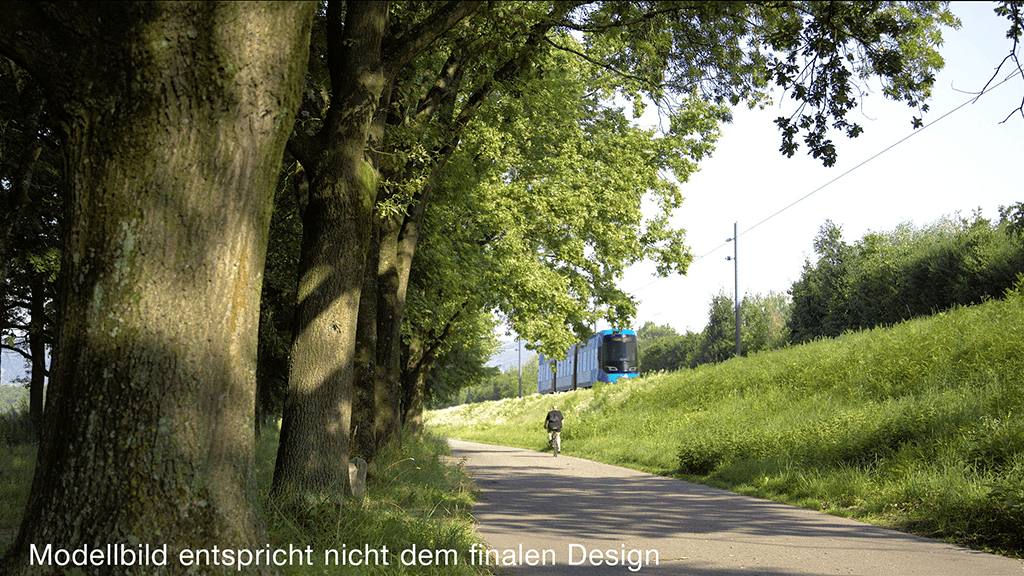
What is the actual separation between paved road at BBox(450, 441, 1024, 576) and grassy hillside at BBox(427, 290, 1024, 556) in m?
0.75

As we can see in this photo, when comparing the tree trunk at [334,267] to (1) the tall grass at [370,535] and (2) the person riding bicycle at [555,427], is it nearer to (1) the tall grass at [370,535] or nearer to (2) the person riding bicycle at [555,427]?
(1) the tall grass at [370,535]

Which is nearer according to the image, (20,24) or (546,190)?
(20,24)

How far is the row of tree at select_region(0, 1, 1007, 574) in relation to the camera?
3873mm

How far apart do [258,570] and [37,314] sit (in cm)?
1982

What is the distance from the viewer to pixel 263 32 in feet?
13.9

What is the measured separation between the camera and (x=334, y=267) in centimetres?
760

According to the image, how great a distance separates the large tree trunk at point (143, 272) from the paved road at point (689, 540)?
9.68 ft

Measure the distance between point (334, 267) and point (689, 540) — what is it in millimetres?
4538

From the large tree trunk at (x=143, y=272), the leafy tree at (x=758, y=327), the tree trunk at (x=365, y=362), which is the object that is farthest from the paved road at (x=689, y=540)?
the leafy tree at (x=758, y=327)

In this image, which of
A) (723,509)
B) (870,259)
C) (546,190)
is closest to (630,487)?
(723,509)

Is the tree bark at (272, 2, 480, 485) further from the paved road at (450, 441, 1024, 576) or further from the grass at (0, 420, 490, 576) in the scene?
the paved road at (450, 441, 1024, 576)

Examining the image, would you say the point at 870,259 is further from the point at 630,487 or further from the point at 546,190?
the point at 630,487

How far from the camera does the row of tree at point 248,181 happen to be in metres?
3.87

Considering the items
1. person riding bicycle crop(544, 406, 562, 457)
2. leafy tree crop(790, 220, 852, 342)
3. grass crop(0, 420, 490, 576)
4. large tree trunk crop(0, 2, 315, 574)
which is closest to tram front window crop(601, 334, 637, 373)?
leafy tree crop(790, 220, 852, 342)
